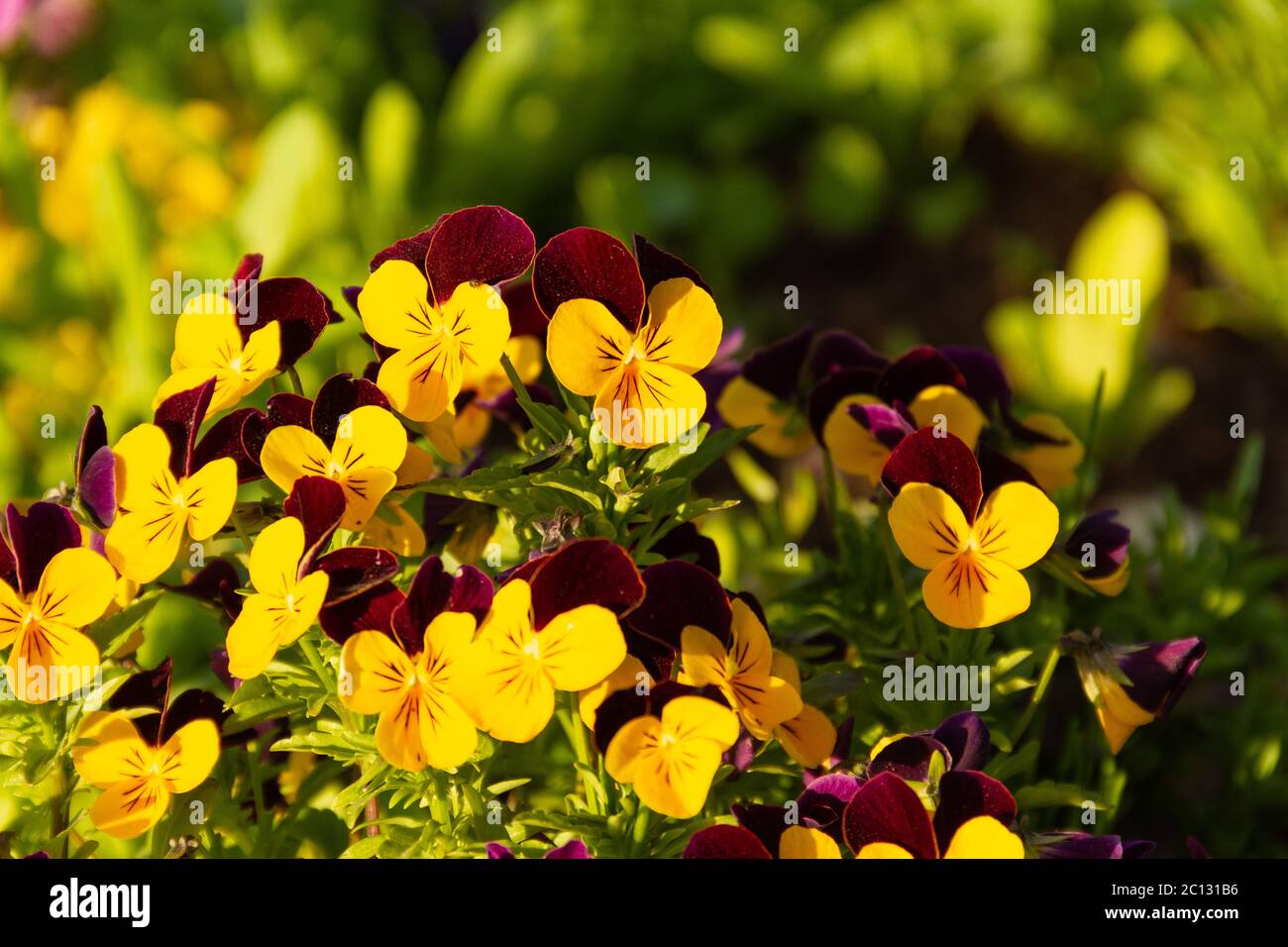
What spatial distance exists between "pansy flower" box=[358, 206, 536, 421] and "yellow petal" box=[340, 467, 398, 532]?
48 mm

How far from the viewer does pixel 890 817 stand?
821mm

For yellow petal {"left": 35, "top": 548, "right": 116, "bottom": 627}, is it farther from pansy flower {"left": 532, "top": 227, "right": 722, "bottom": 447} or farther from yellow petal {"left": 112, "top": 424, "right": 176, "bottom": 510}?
pansy flower {"left": 532, "top": 227, "right": 722, "bottom": 447}

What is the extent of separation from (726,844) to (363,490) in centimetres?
34

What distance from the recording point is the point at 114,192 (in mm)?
2117

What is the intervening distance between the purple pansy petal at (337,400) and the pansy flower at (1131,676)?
55cm

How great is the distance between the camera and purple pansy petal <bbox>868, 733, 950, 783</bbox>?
0.87 metres

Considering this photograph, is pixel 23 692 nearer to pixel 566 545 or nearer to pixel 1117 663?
pixel 566 545

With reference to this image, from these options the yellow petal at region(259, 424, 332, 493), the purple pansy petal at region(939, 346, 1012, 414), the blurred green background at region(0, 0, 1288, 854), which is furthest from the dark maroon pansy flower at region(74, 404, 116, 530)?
the blurred green background at region(0, 0, 1288, 854)

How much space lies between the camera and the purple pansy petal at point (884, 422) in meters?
0.97

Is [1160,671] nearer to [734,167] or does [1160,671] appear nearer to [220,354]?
[220,354]

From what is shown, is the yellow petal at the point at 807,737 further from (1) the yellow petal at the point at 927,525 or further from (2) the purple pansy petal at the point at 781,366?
(2) the purple pansy petal at the point at 781,366

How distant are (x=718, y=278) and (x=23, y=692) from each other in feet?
7.13
